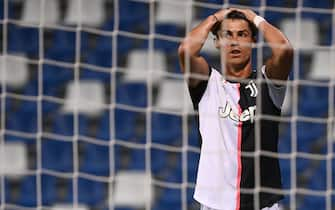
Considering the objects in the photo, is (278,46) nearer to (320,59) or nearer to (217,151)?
(217,151)

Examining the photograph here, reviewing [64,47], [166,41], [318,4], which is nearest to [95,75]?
[64,47]

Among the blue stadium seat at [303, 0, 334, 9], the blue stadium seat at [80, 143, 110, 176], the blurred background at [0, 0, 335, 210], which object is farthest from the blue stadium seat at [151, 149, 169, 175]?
the blue stadium seat at [303, 0, 334, 9]

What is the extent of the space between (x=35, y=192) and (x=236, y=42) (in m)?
1.41

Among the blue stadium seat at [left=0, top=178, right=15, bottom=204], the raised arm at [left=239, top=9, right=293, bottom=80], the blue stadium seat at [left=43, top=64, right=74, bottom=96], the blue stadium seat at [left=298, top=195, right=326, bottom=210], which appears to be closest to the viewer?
the raised arm at [left=239, top=9, right=293, bottom=80]

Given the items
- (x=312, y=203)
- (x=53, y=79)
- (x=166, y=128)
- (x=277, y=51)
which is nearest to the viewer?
(x=277, y=51)

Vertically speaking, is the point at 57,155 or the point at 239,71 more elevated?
the point at 239,71

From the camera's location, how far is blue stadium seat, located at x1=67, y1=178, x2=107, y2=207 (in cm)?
318

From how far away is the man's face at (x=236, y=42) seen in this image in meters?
2.05

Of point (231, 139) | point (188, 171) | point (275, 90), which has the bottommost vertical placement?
point (188, 171)

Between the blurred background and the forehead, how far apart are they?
105 centimetres

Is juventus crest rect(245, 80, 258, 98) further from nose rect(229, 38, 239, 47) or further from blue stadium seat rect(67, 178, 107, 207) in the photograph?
blue stadium seat rect(67, 178, 107, 207)

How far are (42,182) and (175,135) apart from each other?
0.51m

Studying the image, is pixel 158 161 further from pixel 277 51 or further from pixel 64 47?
pixel 277 51

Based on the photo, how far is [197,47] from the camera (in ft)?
6.81
